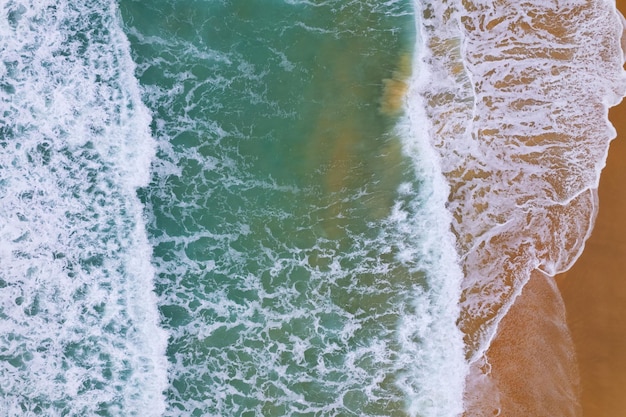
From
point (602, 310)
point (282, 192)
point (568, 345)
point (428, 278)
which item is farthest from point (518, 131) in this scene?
point (282, 192)

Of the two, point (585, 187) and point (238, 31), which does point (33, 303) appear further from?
point (585, 187)

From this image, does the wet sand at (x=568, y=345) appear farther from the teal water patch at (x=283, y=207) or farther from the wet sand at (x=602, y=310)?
the teal water patch at (x=283, y=207)

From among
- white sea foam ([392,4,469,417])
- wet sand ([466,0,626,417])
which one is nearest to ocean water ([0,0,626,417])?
white sea foam ([392,4,469,417])

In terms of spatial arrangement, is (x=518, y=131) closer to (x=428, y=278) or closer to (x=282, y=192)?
(x=428, y=278)

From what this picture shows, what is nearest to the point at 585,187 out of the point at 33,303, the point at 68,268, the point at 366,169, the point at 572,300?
the point at 572,300

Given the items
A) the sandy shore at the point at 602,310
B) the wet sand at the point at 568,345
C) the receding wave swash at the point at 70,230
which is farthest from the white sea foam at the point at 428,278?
the receding wave swash at the point at 70,230

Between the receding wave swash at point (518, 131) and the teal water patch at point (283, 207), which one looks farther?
the teal water patch at point (283, 207)
